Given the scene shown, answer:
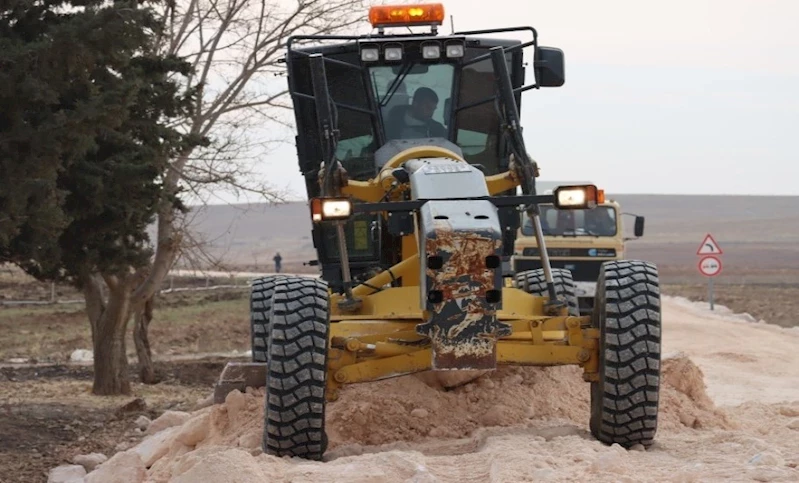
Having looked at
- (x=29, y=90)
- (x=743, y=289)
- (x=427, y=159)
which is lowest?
(x=743, y=289)

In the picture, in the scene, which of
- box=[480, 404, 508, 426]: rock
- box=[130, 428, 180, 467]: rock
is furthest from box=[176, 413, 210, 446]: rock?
box=[480, 404, 508, 426]: rock

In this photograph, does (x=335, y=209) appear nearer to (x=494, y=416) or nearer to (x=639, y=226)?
(x=494, y=416)

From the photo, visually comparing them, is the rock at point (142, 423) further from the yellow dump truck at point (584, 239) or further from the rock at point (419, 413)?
the yellow dump truck at point (584, 239)

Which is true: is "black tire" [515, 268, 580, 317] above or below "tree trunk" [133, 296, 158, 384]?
above

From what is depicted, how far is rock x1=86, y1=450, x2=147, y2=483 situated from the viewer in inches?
377

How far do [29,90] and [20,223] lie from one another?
50.2 inches

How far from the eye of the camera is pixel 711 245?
35.5 meters

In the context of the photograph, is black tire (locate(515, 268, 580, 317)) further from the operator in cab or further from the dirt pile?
the operator in cab

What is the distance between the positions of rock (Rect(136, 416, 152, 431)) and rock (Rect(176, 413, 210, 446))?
4774 mm

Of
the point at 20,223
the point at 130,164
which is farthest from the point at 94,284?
the point at 20,223

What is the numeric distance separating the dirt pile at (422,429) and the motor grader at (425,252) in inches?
16.8

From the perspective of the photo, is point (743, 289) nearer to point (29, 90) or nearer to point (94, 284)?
point (94, 284)

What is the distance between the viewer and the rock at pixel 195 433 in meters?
10.6

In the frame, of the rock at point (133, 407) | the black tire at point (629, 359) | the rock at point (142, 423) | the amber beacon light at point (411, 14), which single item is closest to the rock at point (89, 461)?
the rock at point (142, 423)
